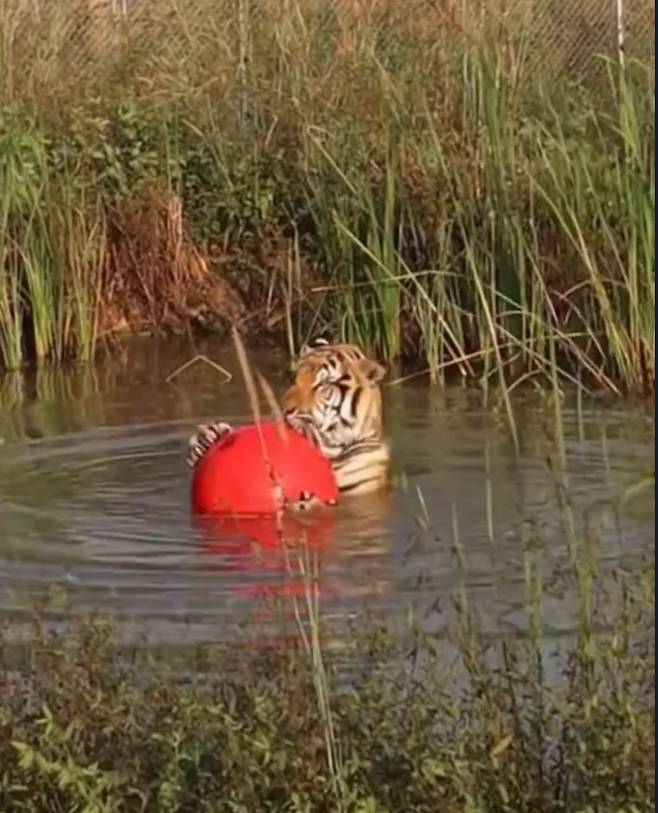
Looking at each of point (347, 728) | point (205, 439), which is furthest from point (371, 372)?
point (347, 728)

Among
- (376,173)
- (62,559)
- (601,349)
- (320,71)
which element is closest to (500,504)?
(62,559)

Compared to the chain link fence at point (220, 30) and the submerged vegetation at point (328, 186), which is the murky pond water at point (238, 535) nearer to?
the submerged vegetation at point (328, 186)

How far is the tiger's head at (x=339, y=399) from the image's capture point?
33.3 ft

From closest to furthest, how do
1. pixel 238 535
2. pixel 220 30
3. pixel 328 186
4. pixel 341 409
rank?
pixel 238 535 → pixel 341 409 → pixel 328 186 → pixel 220 30

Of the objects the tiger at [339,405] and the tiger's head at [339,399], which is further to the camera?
the tiger's head at [339,399]

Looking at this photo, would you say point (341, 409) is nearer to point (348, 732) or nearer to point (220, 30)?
point (348, 732)

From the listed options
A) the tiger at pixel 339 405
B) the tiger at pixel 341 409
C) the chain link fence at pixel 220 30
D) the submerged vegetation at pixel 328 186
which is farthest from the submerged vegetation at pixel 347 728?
the chain link fence at pixel 220 30

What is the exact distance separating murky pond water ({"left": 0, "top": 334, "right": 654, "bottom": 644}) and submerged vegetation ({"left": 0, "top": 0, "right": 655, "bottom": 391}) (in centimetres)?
43

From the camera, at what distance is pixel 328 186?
13.1 metres

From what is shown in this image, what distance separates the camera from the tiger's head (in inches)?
400

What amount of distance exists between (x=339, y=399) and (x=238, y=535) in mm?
1339

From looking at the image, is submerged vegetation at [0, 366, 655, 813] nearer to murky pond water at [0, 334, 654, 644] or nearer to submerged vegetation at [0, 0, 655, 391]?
murky pond water at [0, 334, 654, 644]

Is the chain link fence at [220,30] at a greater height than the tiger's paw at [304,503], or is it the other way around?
the chain link fence at [220,30]

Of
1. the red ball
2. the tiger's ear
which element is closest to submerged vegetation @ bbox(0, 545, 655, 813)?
the red ball
